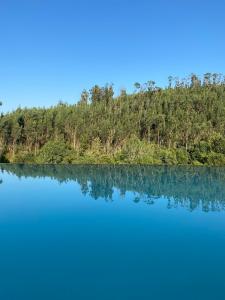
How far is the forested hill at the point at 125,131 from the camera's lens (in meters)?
38.0

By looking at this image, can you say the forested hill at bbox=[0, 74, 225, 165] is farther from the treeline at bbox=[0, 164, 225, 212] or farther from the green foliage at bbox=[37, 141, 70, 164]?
the treeline at bbox=[0, 164, 225, 212]

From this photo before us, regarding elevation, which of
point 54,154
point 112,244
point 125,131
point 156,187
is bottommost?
point 112,244

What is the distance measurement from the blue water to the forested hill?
18.2 metres

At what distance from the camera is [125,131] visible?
42.3 metres

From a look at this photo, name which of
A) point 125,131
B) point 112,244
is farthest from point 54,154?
point 112,244

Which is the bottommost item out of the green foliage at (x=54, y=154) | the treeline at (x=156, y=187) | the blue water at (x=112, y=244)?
the blue water at (x=112, y=244)

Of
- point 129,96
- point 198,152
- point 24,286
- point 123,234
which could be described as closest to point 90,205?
point 123,234

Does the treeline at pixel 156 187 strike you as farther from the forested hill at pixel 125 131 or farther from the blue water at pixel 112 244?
the forested hill at pixel 125 131

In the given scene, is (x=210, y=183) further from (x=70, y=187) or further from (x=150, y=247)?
(x=150, y=247)

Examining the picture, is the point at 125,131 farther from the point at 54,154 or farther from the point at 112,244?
→ the point at 112,244

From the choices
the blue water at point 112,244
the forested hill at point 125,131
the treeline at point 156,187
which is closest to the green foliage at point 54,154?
the forested hill at point 125,131

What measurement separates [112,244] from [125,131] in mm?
33247

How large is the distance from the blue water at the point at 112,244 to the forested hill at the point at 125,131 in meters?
18.2

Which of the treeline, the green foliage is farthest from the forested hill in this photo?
the treeline
